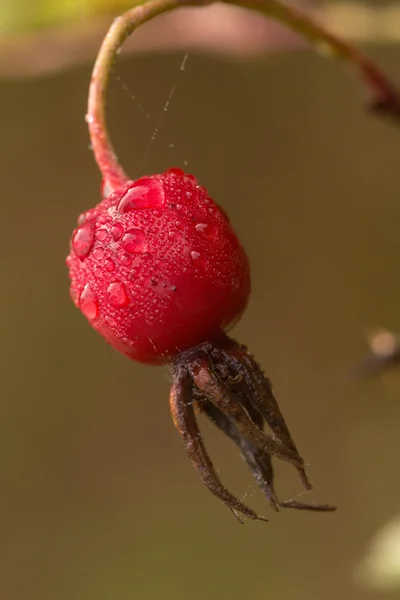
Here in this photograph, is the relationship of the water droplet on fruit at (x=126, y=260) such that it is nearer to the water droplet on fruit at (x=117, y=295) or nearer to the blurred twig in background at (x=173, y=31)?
the water droplet on fruit at (x=117, y=295)

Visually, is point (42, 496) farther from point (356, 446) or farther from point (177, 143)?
point (177, 143)

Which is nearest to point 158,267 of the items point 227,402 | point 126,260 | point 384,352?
point 126,260

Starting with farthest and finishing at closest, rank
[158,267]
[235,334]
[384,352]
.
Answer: [235,334] → [384,352] → [158,267]

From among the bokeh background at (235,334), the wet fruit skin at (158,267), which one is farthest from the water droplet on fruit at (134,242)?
the bokeh background at (235,334)

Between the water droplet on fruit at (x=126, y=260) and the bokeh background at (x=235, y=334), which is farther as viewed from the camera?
the bokeh background at (x=235, y=334)

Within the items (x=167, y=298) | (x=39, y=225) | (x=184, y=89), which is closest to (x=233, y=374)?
(x=167, y=298)

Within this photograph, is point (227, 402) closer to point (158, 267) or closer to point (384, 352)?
point (158, 267)
